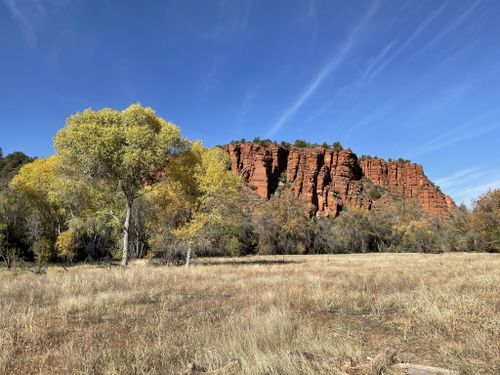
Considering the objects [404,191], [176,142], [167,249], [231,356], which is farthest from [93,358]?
[404,191]

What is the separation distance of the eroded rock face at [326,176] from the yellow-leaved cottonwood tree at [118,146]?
395 feet

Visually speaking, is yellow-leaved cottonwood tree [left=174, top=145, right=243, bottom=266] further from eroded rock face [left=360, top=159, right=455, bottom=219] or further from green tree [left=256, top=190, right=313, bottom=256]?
eroded rock face [left=360, top=159, right=455, bottom=219]

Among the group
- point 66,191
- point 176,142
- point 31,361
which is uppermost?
A: point 176,142

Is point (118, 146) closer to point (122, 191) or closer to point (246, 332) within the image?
point (122, 191)

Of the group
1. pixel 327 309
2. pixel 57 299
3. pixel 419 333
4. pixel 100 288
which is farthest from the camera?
pixel 100 288

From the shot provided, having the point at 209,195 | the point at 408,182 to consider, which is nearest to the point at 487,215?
the point at 209,195

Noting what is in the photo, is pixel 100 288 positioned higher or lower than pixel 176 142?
lower

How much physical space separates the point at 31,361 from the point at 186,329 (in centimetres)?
252

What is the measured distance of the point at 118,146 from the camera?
24.9m

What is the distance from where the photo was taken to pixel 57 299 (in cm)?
1052

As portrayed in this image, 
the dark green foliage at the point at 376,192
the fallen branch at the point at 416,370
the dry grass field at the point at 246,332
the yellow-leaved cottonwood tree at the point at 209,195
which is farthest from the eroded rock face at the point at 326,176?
the fallen branch at the point at 416,370

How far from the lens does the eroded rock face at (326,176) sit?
157 meters

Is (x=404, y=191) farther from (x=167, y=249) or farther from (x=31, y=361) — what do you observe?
(x=31, y=361)

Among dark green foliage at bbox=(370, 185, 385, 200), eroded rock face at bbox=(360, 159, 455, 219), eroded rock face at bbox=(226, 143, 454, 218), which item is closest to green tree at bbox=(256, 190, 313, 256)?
eroded rock face at bbox=(226, 143, 454, 218)
